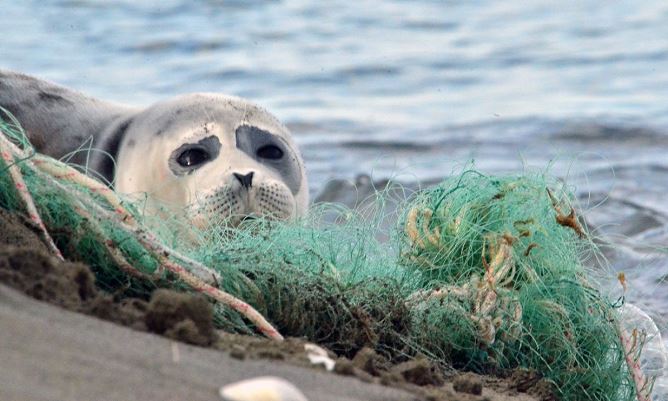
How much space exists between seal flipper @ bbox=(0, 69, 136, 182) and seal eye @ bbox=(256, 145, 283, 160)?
0.74m

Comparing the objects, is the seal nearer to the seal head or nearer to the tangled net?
the seal head

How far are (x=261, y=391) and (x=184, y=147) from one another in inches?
124

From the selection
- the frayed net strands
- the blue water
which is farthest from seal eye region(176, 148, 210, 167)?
the frayed net strands

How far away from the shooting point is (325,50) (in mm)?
13352

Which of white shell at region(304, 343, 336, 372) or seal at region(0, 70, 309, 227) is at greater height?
seal at region(0, 70, 309, 227)

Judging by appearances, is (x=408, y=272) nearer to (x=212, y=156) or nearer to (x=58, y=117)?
(x=212, y=156)

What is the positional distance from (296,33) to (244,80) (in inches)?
101

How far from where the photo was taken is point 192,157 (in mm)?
5320

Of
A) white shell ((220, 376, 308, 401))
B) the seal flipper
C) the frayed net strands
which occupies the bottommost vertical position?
white shell ((220, 376, 308, 401))

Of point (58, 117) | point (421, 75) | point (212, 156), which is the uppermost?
point (421, 75)

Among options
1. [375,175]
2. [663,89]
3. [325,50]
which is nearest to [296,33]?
[325,50]

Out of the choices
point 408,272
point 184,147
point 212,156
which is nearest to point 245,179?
point 212,156

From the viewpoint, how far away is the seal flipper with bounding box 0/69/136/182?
19.0 feet

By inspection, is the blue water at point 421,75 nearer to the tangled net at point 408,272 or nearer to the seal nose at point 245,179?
the seal nose at point 245,179
